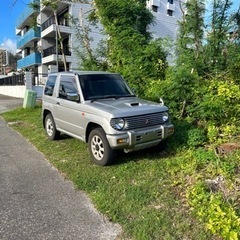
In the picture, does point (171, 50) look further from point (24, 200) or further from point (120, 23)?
point (24, 200)

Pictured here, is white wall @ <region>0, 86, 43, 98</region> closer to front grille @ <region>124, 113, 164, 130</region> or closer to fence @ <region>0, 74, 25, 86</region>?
fence @ <region>0, 74, 25, 86</region>

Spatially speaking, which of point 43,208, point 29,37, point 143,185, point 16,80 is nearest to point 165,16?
point 29,37

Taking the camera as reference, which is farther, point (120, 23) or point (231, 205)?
point (120, 23)

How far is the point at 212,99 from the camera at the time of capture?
19.7 ft

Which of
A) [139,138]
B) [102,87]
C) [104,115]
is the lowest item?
[139,138]

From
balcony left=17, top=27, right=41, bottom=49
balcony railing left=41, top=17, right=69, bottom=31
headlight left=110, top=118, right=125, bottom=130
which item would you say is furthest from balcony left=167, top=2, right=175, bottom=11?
headlight left=110, top=118, right=125, bottom=130

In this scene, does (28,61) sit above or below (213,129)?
above

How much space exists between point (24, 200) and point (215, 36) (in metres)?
7.41

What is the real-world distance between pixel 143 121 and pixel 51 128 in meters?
3.22

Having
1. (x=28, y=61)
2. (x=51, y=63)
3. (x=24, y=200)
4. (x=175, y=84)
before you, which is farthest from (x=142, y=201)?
(x=28, y=61)

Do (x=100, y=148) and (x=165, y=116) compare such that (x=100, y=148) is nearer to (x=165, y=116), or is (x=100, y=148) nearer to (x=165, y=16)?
(x=165, y=116)

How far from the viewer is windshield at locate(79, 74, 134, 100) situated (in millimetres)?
5723

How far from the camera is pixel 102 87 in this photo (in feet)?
19.6

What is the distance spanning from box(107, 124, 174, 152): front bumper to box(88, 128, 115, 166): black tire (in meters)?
0.18
